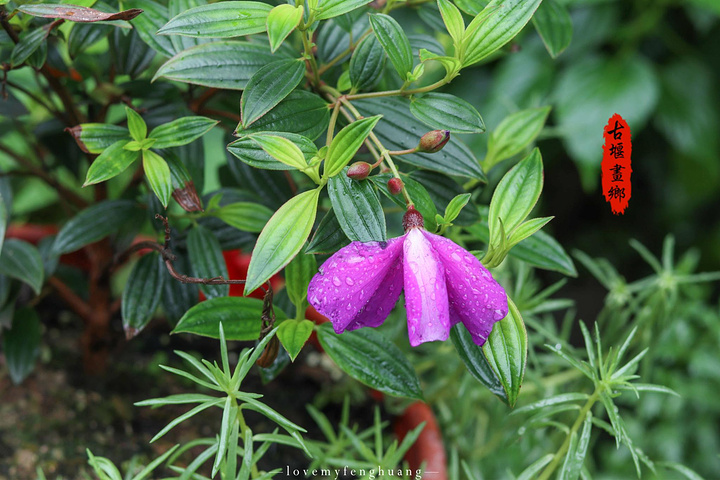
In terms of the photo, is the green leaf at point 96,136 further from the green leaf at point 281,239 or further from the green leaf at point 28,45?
the green leaf at point 281,239

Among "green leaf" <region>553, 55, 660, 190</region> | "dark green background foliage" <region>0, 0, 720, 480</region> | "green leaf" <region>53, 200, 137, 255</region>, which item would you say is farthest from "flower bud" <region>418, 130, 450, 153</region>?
"green leaf" <region>553, 55, 660, 190</region>

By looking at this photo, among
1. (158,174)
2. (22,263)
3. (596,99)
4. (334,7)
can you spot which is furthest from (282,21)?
(596,99)

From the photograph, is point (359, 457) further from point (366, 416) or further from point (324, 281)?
point (324, 281)

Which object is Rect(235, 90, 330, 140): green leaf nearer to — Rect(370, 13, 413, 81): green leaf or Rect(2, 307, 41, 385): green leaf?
Rect(370, 13, 413, 81): green leaf

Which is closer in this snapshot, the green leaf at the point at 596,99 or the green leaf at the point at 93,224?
the green leaf at the point at 93,224

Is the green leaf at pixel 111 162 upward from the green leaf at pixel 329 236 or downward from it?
upward

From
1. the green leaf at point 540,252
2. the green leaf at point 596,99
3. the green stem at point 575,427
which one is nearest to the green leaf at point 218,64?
the green leaf at point 540,252

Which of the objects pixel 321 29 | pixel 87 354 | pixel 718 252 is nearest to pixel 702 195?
pixel 718 252

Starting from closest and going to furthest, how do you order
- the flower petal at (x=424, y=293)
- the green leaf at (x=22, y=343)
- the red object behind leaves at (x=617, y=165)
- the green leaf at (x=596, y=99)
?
the flower petal at (x=424, y=293) < the red object behind leaves at (x=617, y=165) < the green leaf at (x=22, y=343) < the green leaf at (x=596, y=99)
